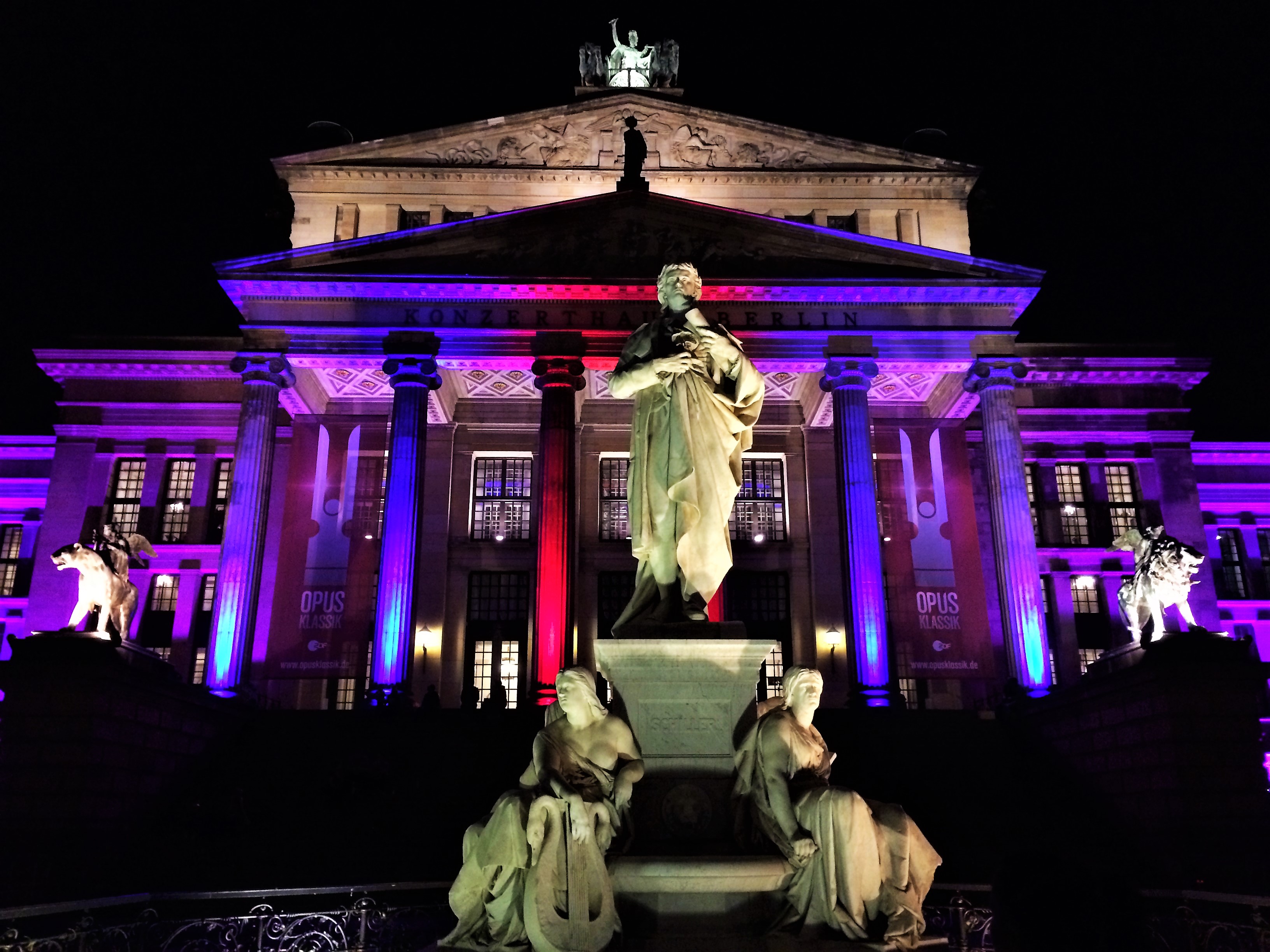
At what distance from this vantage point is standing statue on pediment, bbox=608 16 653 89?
39062 mm

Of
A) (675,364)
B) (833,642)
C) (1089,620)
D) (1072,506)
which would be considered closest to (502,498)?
(833,642)

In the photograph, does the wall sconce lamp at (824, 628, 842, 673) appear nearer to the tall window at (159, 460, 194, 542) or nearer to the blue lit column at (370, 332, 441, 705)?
the blue lit column at (370, 332, 441, 705)

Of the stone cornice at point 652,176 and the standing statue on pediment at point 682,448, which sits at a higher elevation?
the stone cornice at point 652,176

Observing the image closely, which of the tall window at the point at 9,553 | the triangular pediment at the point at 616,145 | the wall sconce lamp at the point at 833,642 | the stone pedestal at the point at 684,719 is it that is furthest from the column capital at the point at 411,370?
the stone pedestal at the point at 684,719

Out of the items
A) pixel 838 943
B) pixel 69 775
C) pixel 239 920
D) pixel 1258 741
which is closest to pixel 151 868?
pixel 69 775

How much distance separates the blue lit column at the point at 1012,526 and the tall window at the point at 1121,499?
7.52 meters

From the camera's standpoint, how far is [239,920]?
26.6 feet

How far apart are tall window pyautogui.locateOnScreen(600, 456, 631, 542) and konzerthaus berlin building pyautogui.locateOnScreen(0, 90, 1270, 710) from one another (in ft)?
0.45

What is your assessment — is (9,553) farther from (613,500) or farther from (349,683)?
(613,500)

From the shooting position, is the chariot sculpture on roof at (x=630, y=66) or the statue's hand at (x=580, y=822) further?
the chariot sculpture on roof at (x=630, y=66)

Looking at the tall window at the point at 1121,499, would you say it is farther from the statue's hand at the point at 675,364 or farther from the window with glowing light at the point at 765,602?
the statue's hand at the point at 675,364

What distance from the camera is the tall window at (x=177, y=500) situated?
110ft

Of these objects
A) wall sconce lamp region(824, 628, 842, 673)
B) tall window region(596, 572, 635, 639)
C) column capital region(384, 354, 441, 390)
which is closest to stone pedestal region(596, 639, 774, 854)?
column capital region(384, 354, 441, 390)

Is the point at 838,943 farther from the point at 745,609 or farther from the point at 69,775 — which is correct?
the point at 745,609
